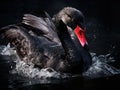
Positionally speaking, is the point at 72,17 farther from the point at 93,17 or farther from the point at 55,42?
the point at 93,17

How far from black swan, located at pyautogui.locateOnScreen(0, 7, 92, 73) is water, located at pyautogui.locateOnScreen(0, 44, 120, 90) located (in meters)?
0.14

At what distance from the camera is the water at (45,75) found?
7046 mm

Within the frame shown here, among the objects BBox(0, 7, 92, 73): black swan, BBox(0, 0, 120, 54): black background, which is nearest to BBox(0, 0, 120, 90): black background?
BBox(0, 0, 120, 54): black background

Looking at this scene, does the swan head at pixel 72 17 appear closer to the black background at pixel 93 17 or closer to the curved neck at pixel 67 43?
the curved neck at pixel 67 43

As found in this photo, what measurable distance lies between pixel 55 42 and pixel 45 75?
1222 millimetres

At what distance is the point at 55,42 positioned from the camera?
28.5 ft

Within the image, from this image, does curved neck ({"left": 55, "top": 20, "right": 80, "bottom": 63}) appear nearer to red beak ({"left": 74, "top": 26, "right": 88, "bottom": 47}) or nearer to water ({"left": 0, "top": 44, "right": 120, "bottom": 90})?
red beak ({"left": 74, "top": 26, "right": 88, "bottom": 47})

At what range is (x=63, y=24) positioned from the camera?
8133mm

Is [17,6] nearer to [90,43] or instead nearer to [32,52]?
[90,43]

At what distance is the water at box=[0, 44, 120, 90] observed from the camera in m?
7.05

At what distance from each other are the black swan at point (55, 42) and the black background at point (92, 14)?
125 cm

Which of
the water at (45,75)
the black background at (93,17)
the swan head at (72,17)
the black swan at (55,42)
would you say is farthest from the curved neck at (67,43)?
the black background at (93,17)

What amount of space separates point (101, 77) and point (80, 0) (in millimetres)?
9914

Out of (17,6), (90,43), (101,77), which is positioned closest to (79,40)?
(101,77)
